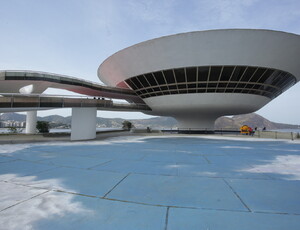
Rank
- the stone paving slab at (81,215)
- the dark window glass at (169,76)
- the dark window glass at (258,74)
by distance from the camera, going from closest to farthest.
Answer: the stone paving slab at (81,215), the dark window glass at (258,74), the dark window glass at (169,76)

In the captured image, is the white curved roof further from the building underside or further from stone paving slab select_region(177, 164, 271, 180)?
stone paving slab select_region(177, 164, 271, 180)

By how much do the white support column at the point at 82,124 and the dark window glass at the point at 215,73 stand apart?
1614 centimetres

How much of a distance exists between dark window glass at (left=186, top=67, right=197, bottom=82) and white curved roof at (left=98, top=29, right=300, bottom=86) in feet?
2.43

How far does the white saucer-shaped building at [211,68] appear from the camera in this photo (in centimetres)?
1922

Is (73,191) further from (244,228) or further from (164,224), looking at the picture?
(244,228)

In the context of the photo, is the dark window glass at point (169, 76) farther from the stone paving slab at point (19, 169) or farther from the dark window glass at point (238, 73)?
the stone paving slab at point (19, 169)

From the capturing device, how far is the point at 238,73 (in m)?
21.3

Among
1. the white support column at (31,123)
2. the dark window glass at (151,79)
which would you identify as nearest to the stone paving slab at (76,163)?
the dark window glass at (151,79)

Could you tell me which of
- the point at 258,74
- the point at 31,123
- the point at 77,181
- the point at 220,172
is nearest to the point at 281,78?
the point at 258,74

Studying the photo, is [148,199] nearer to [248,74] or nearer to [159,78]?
[159,78]

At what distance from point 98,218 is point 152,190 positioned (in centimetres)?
165

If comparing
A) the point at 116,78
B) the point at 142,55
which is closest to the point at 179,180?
the point at 142,55

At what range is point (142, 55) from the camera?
73.3ft

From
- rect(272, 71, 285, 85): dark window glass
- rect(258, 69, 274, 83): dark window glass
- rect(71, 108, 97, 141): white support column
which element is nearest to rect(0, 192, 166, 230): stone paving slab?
rect(71, 108, 97, 141): white support column
